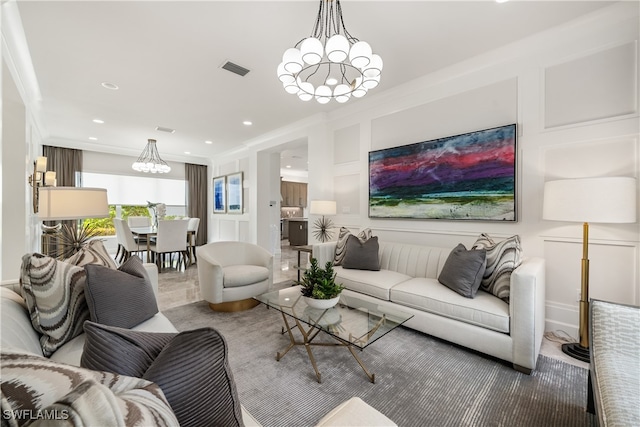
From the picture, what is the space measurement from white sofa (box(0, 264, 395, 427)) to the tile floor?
193cm

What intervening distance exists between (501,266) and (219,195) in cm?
701

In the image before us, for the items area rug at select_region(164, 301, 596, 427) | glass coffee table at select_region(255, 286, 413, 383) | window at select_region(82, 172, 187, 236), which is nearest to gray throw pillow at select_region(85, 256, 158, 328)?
area rug at select_region(164, 301, 596, 427)

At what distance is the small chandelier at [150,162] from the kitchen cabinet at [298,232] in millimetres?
3804

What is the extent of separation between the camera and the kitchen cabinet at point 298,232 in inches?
331

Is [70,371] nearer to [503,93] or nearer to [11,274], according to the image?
[503,93]

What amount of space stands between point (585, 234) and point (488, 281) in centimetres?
77

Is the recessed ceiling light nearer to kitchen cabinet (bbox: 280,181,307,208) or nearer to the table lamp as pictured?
the table lamp

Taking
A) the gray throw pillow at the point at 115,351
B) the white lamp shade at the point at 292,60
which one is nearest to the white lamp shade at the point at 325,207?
the white lamp shade at the point at 292,60

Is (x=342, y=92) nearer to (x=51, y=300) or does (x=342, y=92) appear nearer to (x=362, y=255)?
(x=362, y=255)

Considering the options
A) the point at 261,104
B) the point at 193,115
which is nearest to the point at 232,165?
the point at 193,115

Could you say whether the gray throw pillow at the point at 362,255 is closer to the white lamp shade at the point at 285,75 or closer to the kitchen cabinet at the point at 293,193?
the white lamp shade at the point at 285,75

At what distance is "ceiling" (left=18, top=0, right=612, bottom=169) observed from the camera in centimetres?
218

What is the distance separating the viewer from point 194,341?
654 mm

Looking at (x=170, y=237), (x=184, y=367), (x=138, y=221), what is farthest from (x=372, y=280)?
(x=138, y=221)
